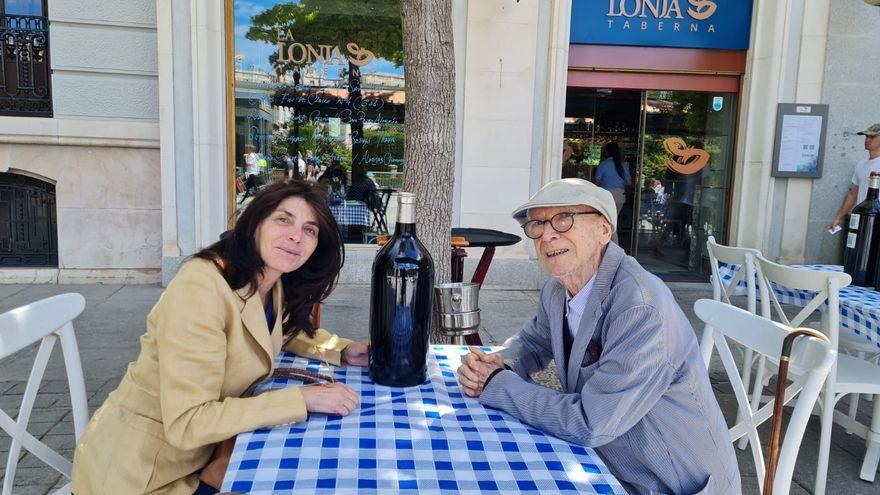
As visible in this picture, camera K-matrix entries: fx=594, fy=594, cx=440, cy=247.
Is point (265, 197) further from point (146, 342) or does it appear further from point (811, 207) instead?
point (811, 207)

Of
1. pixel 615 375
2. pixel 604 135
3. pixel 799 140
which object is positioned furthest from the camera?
pixel 604 135

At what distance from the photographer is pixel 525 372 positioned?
191 centimetres

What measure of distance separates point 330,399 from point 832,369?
2.53m

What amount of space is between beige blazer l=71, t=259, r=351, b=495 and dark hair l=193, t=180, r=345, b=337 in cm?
7

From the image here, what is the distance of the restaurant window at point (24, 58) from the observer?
21.6 ft

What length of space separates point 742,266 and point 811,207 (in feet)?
14.9

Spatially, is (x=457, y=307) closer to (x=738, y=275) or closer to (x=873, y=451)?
(x=738, y=275)

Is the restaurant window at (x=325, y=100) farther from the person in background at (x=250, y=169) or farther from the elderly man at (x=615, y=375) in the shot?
the elderly man at (x=615, y=375)

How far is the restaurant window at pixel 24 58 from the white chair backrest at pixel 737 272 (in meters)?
6.89

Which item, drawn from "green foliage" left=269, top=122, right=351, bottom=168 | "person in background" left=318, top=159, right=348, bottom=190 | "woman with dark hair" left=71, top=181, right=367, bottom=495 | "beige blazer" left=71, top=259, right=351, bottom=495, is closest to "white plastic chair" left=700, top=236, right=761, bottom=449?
"woman with dark hair" left=71, top=181, right=367, bottom=495

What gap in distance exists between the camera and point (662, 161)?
314 inches

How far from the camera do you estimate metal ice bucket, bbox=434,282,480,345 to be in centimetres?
190

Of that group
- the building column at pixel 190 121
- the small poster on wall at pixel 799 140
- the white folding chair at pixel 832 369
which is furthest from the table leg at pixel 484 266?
the small poster on wall at pixel 799 140

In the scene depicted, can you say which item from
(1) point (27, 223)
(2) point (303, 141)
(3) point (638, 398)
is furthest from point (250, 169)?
(3) point (638, 398)
